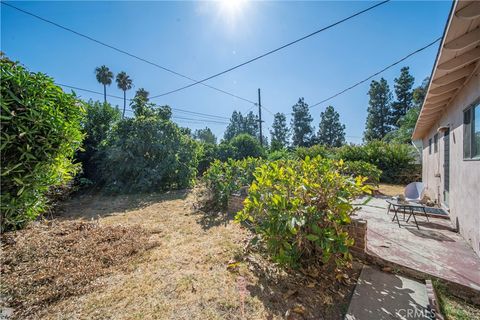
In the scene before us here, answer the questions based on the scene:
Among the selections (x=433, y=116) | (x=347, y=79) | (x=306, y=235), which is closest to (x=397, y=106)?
(x=347, y=79)

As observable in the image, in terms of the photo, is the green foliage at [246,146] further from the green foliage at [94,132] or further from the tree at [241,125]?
the tree at [241,125]

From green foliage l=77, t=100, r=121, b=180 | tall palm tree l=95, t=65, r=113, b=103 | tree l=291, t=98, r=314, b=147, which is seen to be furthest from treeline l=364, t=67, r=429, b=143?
tall palm tree l=95, t=65, r=113, b=103

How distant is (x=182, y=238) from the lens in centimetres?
353

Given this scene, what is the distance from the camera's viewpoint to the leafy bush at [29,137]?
228 centimetres

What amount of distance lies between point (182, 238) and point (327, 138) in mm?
37235

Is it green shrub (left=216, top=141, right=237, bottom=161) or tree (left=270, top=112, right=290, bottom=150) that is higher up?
tree (left=270, top=112, right=290, bottom=150)

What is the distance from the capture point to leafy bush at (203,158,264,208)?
517 centimetres

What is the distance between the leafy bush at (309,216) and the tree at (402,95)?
113ft

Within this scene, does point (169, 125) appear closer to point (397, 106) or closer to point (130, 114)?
point (130, 114)

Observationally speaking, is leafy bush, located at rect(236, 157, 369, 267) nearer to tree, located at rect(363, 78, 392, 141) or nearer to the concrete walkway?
the concrete walkway

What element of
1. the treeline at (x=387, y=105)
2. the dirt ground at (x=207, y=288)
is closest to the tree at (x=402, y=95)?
the treeline at (x=387, y=105)

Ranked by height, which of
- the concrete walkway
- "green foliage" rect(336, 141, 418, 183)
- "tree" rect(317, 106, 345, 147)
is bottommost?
the concrete walkway

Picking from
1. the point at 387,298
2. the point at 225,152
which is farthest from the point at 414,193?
the point at 225,152

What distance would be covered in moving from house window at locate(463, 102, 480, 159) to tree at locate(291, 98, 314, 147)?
115 ft
